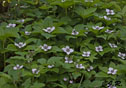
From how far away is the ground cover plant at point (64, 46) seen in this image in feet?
8.61

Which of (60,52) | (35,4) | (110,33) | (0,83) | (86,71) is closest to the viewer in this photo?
(0,83)

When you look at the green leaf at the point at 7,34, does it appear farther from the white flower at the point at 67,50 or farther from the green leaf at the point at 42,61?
the white flower at the point at 67,50

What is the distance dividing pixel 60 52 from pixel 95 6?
3.36 feet

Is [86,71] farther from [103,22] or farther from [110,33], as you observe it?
[103,22]

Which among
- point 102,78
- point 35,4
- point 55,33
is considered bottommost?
point 102,78

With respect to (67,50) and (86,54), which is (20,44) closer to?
(67,50)

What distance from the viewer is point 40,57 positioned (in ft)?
9.36

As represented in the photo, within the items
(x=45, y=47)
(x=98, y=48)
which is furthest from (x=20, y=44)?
(x=98, y=48)

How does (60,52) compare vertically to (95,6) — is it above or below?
below

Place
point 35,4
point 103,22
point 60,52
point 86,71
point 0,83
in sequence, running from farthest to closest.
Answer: point 35,4
point 103,22
point 60,52
point 86,71
point 0,83

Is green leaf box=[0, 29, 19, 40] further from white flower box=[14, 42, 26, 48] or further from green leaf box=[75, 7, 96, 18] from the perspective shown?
green leaf box=[75, 7, 96, 18]

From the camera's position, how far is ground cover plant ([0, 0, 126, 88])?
8.61 ft

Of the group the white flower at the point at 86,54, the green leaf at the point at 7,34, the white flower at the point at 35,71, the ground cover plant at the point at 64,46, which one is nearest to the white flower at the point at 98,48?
the ground cover plant at the point at 64,46

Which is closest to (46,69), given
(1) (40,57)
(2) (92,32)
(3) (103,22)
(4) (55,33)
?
(1) (40,57)
